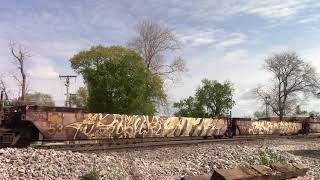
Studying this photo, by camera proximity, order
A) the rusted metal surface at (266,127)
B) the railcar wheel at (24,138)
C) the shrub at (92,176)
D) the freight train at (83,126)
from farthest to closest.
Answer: the rusted metal surface at (266,127) < the freight train at (83,126) < the railcar wheel at (24,138) < the shrub at (92,176)

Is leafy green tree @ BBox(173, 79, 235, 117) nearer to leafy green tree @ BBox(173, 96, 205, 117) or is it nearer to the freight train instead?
leafy green tree @ BBox(173, 96, 205, 117)

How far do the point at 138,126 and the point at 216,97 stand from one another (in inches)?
2460

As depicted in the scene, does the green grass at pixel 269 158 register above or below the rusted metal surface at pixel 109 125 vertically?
below

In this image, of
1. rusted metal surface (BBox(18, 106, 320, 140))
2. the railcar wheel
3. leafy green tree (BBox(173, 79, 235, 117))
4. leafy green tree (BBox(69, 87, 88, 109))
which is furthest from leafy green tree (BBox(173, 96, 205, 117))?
the railcar wheel

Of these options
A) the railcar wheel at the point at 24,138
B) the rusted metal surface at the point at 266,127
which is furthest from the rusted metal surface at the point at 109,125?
the rusted metal surface at the point at 266,127

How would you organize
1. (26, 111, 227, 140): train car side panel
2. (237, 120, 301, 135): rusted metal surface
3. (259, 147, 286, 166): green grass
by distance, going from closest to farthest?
1. (259, 147, 286, 166): green grass
2. (26, 111, 227, 140): train car side panel
3. (237, 120, 301, 135): rusted metal surface

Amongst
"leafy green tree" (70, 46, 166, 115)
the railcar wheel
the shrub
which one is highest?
"leafy green tree" (70, 46, 166, 115)

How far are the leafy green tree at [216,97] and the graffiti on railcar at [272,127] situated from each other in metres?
32.5

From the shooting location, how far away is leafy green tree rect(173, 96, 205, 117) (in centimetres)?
8903

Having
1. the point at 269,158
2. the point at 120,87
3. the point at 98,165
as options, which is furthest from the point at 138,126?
the point at 120,87

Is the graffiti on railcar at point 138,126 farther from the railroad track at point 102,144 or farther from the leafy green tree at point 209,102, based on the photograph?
the leafy green tree at point 209,102

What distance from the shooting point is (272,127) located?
1948 inches

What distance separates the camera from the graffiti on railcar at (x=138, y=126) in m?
24.5

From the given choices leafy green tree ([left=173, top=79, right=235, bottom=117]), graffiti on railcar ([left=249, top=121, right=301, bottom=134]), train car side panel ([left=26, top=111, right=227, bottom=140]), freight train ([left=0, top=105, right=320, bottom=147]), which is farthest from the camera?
leafy green tree ([left=173, top=79, right=235, bottom=117])
